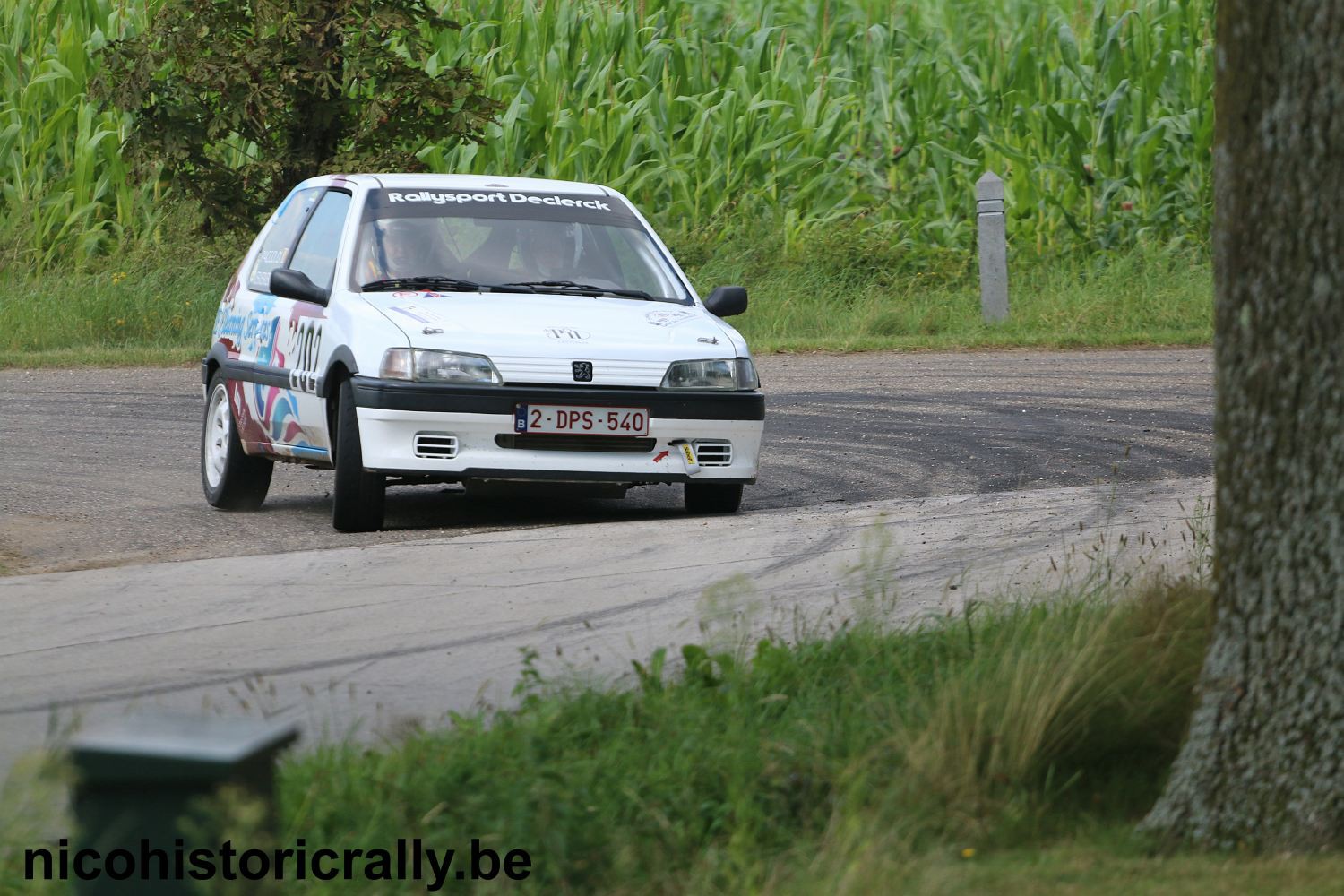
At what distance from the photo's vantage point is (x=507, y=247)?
398 inches

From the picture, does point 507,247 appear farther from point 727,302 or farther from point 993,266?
point 993,266

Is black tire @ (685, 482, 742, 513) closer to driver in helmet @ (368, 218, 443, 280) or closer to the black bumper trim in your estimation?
the black bumper trim

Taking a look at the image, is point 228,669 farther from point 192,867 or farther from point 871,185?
point 871,185

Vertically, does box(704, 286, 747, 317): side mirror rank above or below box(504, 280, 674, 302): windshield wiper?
Answer: below

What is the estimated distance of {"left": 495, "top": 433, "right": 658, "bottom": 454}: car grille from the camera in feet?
29.3

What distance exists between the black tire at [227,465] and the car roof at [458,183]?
1.32 meters

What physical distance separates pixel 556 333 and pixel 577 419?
1.37 feet

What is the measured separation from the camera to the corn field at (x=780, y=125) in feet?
73.4

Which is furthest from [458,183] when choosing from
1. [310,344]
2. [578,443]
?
[578,443]

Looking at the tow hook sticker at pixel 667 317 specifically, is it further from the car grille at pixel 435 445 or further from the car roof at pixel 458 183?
the car grille at pixel 435 445

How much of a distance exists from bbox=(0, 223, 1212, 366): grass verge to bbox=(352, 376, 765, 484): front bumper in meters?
9.32

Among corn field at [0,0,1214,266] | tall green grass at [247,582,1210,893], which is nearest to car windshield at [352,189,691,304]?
tall green grass at [247,582,1210,893]

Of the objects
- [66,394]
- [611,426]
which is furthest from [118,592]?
[66,394]

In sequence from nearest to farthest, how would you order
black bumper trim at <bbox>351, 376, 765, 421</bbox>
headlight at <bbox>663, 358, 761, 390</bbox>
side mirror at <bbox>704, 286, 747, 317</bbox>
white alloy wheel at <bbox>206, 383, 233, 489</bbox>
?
black bumper trim at <bbox>351, 376, 765, 421</bbox> → headlight at <bbox>663, 358, 761, 390</bbox> → side mirror at <bbox>704, 286, 747, 317</bbox> → white alloy wheel at <bbox>206, 383, 233, 489</bbox>
